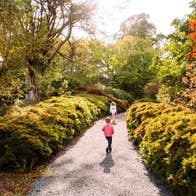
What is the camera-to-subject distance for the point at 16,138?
820 centimetres

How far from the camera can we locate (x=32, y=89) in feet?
61.9

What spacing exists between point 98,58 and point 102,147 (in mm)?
26437

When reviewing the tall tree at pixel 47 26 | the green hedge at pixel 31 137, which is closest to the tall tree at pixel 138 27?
the tall tree at pixel 47 26

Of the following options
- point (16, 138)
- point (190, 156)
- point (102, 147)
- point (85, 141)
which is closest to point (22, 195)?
point (16, 138)

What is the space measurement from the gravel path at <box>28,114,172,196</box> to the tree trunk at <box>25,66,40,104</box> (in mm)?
9181

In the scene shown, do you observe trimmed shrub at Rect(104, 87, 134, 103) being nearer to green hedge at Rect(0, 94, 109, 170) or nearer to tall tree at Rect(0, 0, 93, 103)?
tall tree at Rect(0, 0, 93, 103)

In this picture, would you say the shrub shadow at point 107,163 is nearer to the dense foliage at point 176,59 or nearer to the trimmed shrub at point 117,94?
the dense foliage at point 176,59

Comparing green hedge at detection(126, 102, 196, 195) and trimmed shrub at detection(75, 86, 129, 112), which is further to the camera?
trimmed shrub at detection(75, 86, 129, 112)

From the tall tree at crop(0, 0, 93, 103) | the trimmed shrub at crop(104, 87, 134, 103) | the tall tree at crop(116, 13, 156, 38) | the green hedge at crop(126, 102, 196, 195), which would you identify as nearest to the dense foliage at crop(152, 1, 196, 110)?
the tall tree at crop(0, 0, 93, 103)

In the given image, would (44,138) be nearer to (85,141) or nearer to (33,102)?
(85,141)

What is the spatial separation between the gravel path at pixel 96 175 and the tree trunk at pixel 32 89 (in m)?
9.18

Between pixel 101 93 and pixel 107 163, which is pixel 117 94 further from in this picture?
pixel 107 163

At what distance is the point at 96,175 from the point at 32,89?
492 inches

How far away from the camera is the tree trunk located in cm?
1875
